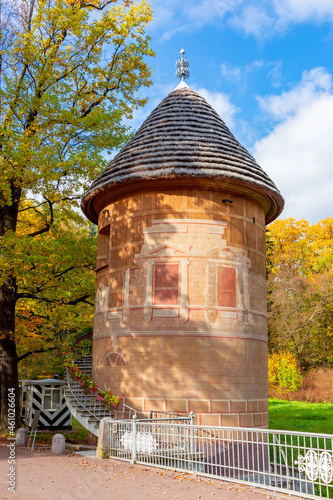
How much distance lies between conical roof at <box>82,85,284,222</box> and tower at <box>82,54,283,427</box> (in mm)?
47

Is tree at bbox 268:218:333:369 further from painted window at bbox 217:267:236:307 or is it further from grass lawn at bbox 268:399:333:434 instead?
painted window at bbox 217:267:236:307

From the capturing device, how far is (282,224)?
172ft

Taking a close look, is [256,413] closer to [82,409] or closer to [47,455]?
[82,409]

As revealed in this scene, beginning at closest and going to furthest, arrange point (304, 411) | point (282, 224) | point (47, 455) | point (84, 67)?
point (47, 455) < point (84, 67) < point (304, 411) < point (282, 224)

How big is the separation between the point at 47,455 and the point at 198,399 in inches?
178

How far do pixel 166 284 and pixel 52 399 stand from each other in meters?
8.32

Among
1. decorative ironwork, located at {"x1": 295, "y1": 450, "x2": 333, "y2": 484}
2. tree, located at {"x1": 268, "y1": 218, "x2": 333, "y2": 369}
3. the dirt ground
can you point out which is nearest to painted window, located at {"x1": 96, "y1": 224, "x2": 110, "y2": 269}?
the dirt ground

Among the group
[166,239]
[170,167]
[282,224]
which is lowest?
[166,239]

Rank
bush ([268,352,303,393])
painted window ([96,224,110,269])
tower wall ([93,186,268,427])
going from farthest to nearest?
bush ([268,352,303,393]) < painted window ([96,224,110,269]) < tower wall ([93,186,268,427])

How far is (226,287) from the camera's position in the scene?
627 inches

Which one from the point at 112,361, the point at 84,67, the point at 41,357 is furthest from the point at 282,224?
the point at 112,361

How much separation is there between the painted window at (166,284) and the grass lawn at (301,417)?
39.1 feet

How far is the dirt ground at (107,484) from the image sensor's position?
8.68 m

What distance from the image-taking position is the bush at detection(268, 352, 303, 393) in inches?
1545
